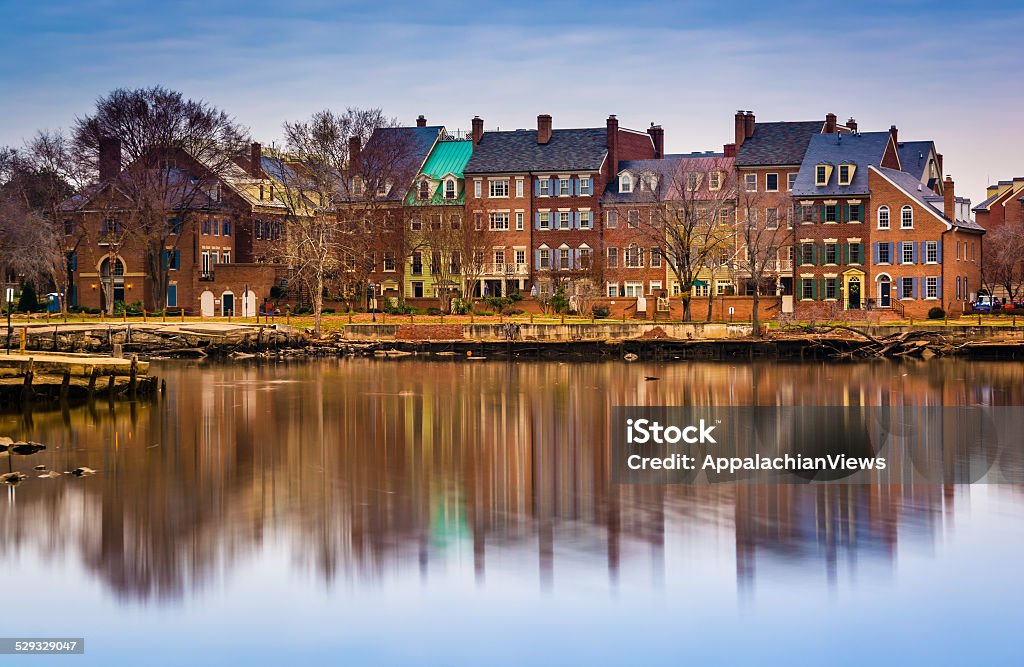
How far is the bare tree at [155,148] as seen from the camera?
96562 millimetres

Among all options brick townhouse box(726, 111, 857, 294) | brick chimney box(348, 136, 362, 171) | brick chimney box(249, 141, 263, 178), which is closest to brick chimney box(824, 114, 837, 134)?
brick townhouse box(726, 111, 857, 294)

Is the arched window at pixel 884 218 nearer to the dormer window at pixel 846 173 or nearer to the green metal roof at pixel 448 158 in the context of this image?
the dormer window at pixel 846 173

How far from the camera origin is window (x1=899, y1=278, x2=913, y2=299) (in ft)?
308

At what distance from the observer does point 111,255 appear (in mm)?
102188

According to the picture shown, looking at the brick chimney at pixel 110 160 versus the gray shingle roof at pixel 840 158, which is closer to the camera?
the gray shingle roof at pixel 840 158

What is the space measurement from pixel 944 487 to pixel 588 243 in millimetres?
77680

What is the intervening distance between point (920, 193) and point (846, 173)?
579 centimetres

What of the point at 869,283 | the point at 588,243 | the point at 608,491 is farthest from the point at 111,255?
the point at 608,491

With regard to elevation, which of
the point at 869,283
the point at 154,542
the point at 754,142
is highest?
the point at 754,142

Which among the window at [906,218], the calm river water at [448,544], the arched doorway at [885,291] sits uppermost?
the window at [906,218]

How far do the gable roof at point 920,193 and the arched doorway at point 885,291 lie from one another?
5746mm

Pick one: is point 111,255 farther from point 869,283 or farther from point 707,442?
point 707,442

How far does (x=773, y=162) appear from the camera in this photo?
10175 cm

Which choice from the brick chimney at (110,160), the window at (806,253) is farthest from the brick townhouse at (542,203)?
the brick chimney at (110,160)
